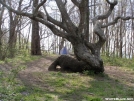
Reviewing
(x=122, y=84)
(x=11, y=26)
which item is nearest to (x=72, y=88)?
(x=122, y=84)

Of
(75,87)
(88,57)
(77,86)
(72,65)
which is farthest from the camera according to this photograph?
(72,65)

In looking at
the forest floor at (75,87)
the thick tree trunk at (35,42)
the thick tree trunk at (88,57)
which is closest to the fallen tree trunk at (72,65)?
the thick tree trunk at (88,57)

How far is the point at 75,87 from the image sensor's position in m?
6.20

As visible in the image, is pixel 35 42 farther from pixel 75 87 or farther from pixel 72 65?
pixel 75 87

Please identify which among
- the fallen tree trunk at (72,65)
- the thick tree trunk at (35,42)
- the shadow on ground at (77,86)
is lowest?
the shadow on ground at (77,86)

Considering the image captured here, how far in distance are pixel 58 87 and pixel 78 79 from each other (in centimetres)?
111

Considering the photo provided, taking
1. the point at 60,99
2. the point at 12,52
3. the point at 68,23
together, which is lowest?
the point at 60,99

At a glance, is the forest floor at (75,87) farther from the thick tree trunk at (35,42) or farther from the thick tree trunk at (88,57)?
the thick tree trunk at (35,42)

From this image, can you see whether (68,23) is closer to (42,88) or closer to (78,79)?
(78,79)

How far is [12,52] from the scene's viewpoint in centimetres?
1309

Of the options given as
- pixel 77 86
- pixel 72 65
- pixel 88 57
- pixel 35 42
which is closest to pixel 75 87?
pixel 77 86

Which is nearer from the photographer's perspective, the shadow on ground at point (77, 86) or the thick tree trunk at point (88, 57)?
the shadow on ground at point (77, 86)

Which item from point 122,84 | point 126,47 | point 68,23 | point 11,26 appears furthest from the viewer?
point 126,47

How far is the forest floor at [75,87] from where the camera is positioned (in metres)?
5.24
